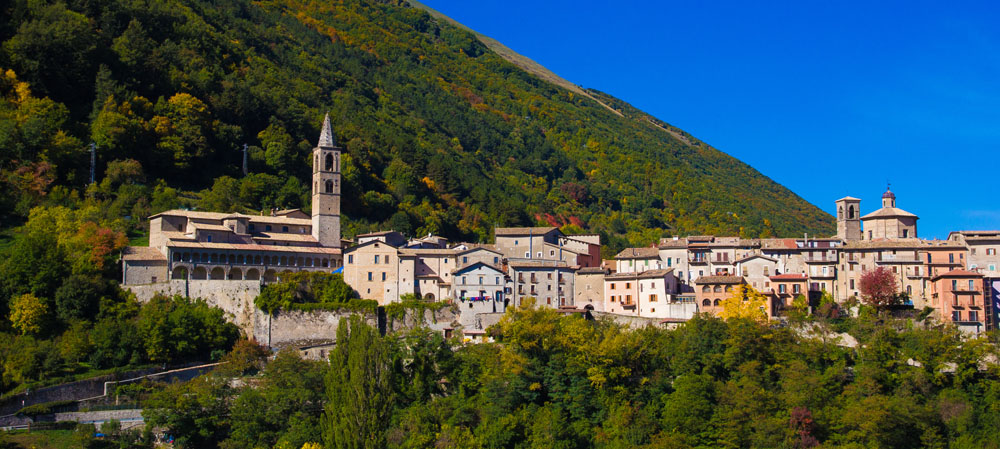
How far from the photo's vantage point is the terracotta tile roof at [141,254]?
5466cm

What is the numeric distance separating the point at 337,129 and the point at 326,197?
35595 mm

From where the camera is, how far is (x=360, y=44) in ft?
524

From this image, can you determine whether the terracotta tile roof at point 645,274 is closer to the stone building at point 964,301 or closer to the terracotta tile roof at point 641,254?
the terracotta tile roof at point 641,254

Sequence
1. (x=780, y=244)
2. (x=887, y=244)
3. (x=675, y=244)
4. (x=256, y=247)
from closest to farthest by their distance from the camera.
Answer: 1. (x=887, y=244)
2. (x=256, y=247)
3. (x=780, y=244)
4. (x=675, y=244)

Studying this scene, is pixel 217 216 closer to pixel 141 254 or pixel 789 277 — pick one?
pixel 141 254

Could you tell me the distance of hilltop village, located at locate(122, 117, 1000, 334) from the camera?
55281mm

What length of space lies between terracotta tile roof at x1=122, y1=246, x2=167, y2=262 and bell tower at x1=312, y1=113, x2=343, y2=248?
10130mm

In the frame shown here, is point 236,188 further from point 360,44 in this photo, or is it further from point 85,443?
point 360,44

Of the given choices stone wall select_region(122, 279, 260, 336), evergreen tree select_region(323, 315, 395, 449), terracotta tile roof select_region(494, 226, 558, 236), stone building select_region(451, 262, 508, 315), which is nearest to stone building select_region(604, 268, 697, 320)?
stone building select_region(451, 262, 508, 315)

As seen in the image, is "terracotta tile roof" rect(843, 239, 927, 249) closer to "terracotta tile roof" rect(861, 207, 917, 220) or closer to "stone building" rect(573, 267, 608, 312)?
"terracotta tile roof" rect(861, 207, 917, 220)

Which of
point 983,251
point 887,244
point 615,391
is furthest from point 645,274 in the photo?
point 983,251

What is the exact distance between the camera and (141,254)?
181 ft

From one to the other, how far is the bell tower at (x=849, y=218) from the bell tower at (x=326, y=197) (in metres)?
31.9

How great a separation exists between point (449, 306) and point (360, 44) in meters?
111
